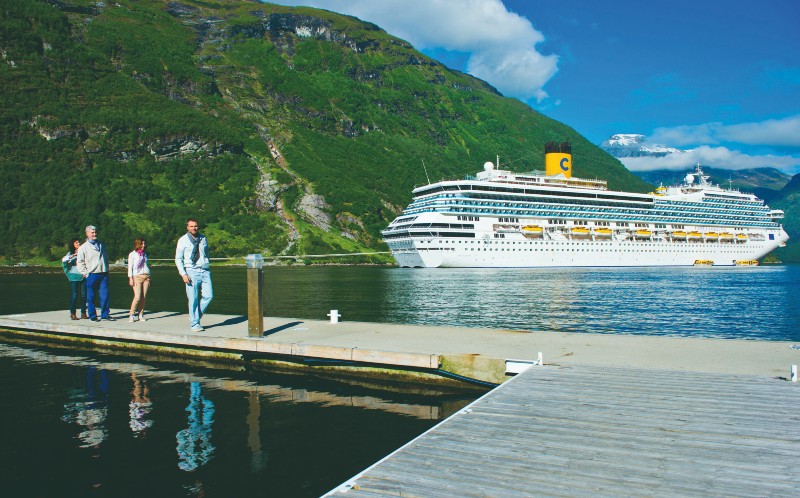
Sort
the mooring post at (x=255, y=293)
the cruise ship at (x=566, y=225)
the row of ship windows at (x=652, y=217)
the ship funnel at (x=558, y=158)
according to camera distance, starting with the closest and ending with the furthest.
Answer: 1. the mooring post at (x=255, y=293)
2. the cruise ship at (x=566, y=225)
3. the row of ship windows at (x=652, y=217)
4. the ship funnel at (x=558, y=158)

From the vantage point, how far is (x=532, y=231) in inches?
3403

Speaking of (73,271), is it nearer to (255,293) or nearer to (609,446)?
(255,293)

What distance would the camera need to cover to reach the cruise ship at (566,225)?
82.1m

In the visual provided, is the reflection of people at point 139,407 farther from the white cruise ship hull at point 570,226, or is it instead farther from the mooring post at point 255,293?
the white cruise ship hull at point 570,226

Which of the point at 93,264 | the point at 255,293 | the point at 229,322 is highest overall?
the point at 93,264

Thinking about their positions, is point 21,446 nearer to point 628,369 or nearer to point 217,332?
point 217,332

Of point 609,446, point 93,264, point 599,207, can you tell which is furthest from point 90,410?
point 599,207

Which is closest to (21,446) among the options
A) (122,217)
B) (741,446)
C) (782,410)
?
(741,446)

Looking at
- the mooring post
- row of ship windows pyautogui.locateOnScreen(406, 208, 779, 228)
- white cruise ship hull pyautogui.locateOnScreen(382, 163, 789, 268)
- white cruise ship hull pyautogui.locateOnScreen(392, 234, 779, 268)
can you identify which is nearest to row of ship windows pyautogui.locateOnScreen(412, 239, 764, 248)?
white cruise ship hull pyautogui.locateOnScreen(392, 234, 779, 268)

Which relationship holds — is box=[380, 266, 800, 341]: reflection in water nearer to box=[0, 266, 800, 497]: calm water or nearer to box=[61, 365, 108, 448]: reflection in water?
box=[0, 266, 800, 497]: calm water

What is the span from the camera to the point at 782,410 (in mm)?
6219

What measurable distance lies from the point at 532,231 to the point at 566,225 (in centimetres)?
887

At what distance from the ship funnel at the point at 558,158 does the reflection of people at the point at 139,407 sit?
9674 cm

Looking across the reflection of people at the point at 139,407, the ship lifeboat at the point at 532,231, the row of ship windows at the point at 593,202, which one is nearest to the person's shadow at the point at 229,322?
the reflection of people at the point at 139,407
